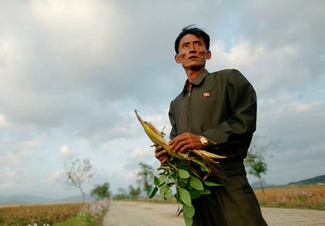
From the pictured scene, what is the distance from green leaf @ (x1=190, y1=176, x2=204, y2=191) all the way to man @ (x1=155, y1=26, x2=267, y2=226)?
14cm

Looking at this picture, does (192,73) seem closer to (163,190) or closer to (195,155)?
(195,155)

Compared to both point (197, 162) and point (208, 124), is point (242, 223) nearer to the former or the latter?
point (197, 162)

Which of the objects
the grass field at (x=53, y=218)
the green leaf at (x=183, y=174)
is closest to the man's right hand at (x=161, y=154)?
the green leaf at (x=183, y=174)

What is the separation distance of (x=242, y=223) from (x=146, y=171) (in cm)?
5506

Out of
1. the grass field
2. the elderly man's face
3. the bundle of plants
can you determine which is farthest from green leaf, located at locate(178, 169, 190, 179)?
the grass field

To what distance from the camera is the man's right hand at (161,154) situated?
1741mm

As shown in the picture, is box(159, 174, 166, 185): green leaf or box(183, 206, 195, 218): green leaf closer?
box(183, 206, 195, 218): green leaf

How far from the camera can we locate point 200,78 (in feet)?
6.64

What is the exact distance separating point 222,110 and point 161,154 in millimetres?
485

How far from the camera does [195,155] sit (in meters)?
1.62

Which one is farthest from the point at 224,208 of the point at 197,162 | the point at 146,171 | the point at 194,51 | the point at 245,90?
the point at 146,171

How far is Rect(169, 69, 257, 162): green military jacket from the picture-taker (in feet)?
5.30

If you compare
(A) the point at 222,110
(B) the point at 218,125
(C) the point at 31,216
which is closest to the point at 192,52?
(A) the point at 222,110

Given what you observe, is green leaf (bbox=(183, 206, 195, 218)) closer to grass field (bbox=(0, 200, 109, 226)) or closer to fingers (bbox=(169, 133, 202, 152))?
fingers (bbox=(169, 133, 202, 152))
